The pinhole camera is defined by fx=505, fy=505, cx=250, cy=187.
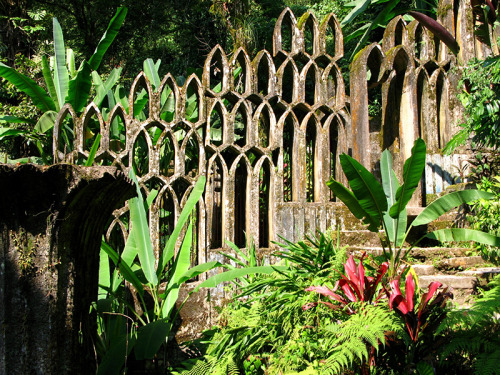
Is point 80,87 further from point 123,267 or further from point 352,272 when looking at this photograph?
point 352,272

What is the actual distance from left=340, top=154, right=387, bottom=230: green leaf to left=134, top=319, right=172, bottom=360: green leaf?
1.86 m

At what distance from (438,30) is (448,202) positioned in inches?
117

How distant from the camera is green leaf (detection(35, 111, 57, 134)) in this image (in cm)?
604

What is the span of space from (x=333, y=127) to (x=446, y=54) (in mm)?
1872

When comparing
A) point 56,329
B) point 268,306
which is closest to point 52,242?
point 56,329

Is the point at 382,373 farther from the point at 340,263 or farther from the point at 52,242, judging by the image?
the point at 52,242

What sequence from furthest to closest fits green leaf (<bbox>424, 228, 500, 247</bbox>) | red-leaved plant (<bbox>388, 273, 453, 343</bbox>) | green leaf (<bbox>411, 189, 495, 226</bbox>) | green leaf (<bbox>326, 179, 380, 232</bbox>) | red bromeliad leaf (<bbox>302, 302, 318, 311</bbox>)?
green leaf (<bbox>424, 228, 500, 247</bbox>) → green leaf (<bbox>411, 189, 495, 226</bbox>) → green leaf (<bbox>326, 179, 380, 232</bbox>) → red bromeliad leaf (<bbox>302, 302, 318, 311</bbox>) → red-leaved plant (<bbox>388, 273, 453, 343</bbox>)

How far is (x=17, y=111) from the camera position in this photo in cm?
863

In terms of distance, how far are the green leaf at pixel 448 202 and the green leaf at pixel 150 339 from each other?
7.35 feet

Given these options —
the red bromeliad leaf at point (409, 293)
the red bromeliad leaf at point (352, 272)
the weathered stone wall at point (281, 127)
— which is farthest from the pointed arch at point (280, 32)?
the red bromeliad leaf at point (409, 293)

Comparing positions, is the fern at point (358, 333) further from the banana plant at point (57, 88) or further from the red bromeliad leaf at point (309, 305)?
the banana plant at point (57, 88)

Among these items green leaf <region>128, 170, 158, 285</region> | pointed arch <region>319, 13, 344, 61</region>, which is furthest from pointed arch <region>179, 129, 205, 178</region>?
pointed arch <region>319, 13, 344, 61</region>

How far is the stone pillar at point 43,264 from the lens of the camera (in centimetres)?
246

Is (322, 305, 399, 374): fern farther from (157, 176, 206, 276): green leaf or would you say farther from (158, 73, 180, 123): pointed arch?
(158, 73, 180, 123): pointed arch
